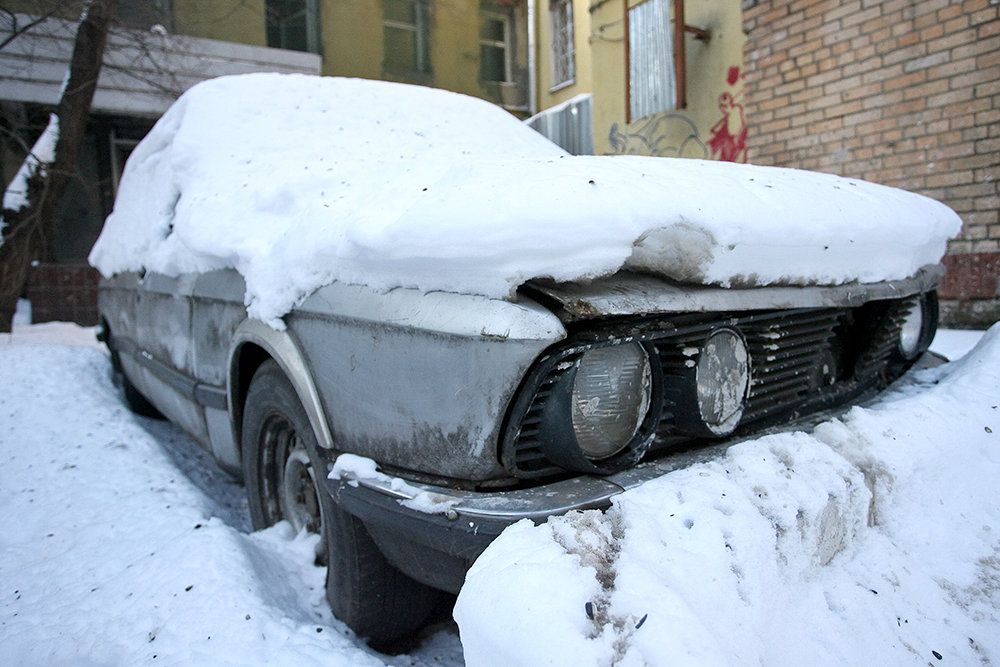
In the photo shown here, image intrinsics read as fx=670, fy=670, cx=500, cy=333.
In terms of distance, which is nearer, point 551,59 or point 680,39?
point 680,39

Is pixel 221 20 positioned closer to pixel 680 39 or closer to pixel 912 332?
pixel 680 39

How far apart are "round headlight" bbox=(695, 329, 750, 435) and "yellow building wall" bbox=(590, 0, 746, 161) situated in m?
5.98

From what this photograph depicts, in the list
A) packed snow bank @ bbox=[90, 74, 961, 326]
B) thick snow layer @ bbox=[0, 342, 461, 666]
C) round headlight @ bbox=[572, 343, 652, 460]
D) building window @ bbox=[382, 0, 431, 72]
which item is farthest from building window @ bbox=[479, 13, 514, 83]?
round headlight @ bbox=[572, 343, 652, 460]

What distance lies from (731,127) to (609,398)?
6.62m

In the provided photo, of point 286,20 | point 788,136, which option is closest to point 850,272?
point 788,136

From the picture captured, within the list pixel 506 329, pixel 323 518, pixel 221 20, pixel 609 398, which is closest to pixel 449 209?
pixel 506 329

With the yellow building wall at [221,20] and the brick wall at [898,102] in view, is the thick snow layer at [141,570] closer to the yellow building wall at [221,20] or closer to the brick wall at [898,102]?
the brick wall at [898,102]

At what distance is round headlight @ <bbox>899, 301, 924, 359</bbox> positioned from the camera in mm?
2352

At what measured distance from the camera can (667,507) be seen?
4.15 ft

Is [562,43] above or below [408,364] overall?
above

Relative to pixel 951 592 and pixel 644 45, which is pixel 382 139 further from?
pixel 644 45

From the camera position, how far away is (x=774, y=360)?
176 centimetres

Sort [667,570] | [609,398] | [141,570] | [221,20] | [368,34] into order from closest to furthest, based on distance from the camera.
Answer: [667,570]
[609,398]
[141,570]
[221,20]
[368,34]

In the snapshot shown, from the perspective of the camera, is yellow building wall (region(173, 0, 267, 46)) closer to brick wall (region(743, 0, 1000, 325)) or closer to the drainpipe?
the drainpipe
